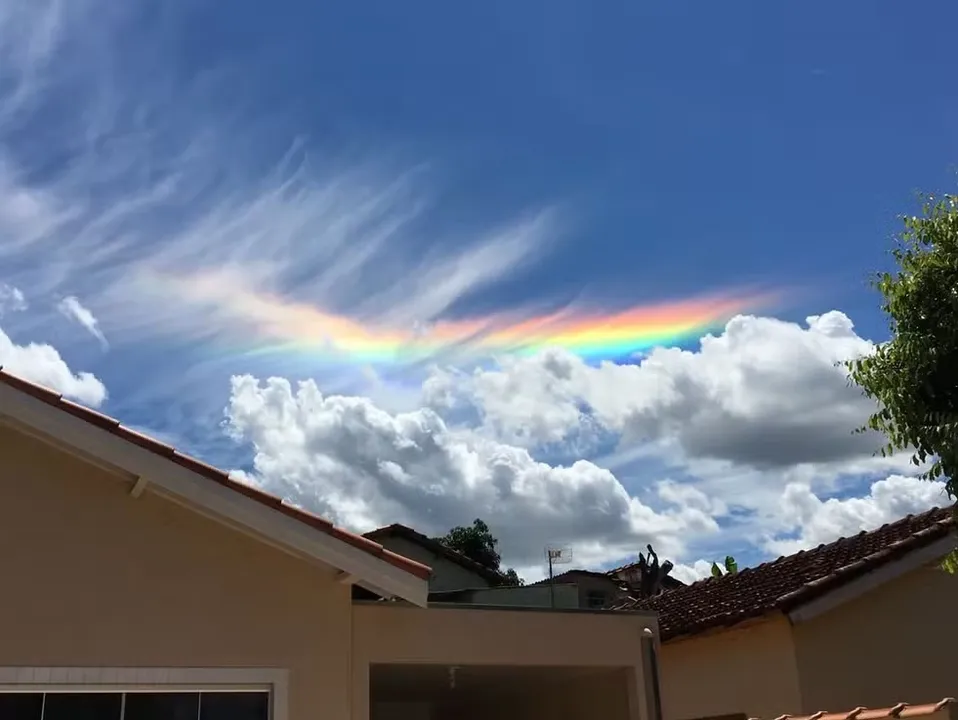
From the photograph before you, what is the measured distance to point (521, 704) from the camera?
13.5 m

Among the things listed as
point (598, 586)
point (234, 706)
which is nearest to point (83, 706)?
point (234, 706)

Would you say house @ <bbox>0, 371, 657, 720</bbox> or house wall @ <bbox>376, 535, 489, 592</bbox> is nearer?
house @ <bbox>0, 371, 657, 720</bbox>

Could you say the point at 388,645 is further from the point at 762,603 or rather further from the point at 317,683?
the point at 762,603

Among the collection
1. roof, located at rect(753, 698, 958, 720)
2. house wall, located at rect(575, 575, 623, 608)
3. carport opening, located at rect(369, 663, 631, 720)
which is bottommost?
roof, located at rect(753, 698, 958, 720)

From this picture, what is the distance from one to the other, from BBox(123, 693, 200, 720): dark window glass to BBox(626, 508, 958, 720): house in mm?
7874

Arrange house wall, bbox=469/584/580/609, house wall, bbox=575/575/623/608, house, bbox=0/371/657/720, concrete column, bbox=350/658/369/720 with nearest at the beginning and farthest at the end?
1. house, bbox=0/371/657/720
2. concrete column, bbox=350/658/369/720
3. house wall, bbox=469/584/580/609
4. house wall, bbox=575/575/623/608

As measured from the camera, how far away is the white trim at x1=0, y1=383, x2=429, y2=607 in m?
8.06

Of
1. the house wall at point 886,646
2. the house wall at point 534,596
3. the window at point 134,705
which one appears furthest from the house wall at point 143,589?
the house wall at point 886,646

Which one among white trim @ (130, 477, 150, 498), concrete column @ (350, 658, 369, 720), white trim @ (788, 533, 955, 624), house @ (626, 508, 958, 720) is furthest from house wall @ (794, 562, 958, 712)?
white trim @ (130, 477, 150, 498)

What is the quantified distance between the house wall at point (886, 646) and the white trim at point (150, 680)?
8.27m

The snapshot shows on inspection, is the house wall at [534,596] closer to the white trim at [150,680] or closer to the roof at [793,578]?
the roof at [793,578]

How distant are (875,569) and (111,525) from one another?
10777 millimetres

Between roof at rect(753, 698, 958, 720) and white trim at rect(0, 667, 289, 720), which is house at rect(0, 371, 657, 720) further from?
roof at rect(753, 698, 958, 720)

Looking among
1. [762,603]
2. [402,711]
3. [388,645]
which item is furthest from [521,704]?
[388,645]
